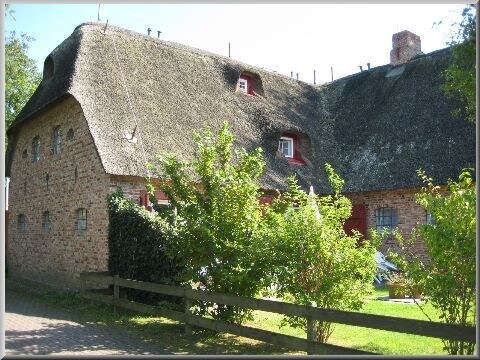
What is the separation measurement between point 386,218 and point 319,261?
1102cm

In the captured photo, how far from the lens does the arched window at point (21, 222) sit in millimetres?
19003

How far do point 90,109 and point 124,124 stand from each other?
1.01m

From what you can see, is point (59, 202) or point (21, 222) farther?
point (21, 222)

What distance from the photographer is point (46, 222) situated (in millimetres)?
17422

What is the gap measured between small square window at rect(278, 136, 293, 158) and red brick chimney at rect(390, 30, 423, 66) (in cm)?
672

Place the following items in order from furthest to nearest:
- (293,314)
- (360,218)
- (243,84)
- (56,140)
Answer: (243,84)
(360,218)
(56,140)
(293,314)

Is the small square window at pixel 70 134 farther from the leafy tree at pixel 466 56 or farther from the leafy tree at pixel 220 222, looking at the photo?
the leafy tree at pixel 466 56

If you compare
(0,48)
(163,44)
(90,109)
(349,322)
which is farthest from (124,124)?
(349,322)

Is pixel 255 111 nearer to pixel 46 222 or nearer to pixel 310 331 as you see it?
pixel 46 222

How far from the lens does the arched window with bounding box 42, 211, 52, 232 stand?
17.1 metres

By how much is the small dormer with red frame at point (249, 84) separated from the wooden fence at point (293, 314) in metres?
11.9

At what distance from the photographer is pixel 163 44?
63.8 ft

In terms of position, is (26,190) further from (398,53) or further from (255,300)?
(398,53)

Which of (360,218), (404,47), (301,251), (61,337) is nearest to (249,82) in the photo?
(360,218)
